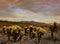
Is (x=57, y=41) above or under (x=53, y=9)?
under

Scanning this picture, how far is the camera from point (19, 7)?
2578 millimetres

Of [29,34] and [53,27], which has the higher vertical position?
[53,27]

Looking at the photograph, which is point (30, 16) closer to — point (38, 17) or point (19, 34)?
point (38, 17)

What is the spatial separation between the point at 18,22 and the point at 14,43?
32 cm

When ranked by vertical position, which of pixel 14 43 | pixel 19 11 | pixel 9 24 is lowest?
pixel 14 43

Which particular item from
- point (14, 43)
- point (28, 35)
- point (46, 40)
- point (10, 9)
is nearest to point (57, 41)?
point (46, 40)

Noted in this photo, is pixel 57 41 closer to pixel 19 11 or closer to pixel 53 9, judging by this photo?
pixel 53 9

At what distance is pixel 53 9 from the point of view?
2.52 m

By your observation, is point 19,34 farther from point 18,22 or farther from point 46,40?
point 46,40

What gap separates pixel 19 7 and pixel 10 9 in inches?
5.6

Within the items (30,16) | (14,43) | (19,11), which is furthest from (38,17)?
(14,43)

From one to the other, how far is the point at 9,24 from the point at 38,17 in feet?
1.46

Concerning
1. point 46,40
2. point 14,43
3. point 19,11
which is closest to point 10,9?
point 19,11

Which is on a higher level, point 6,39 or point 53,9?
point 53,9
